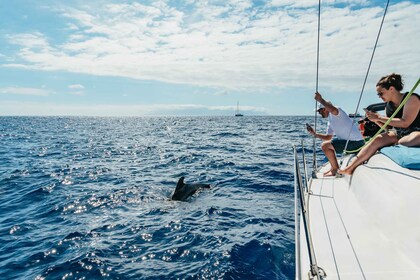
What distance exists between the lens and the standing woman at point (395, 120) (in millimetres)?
5027

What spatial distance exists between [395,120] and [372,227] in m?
2.05

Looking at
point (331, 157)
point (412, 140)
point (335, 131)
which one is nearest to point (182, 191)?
point (331, 157)

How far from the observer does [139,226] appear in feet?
24.9

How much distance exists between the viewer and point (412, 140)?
504 cm

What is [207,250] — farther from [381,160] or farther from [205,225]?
[381,160]

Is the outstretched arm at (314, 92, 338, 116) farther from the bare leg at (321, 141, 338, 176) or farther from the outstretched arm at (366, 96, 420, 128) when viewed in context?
the outstretched arm at (366, 96, 420, 128)

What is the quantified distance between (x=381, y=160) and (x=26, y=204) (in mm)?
10544

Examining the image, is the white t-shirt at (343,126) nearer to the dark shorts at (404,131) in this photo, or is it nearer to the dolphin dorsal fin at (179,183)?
the dark shorts at (404,131)

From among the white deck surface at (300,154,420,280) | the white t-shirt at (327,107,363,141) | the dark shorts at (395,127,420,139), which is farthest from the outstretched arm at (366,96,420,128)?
the white t-shirt at (327,107,363,141)

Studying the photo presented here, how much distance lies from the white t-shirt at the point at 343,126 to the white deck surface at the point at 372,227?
2.90m

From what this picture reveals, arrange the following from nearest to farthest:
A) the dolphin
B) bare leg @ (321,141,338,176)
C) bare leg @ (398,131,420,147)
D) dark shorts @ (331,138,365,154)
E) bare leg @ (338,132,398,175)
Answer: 1. bare leg @ (398,131,420,147)
2. bare leg @ (338,132,398,175)
3. bare leg @ (321,141,338,176)
4. dark shorts @ (331,138,365,154)
5. the dolphin

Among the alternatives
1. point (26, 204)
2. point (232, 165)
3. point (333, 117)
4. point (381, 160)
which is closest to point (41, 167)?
point (26, 204)

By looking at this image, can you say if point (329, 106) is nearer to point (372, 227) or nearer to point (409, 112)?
point (409, 112)

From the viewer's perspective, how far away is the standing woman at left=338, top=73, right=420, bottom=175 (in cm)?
503
